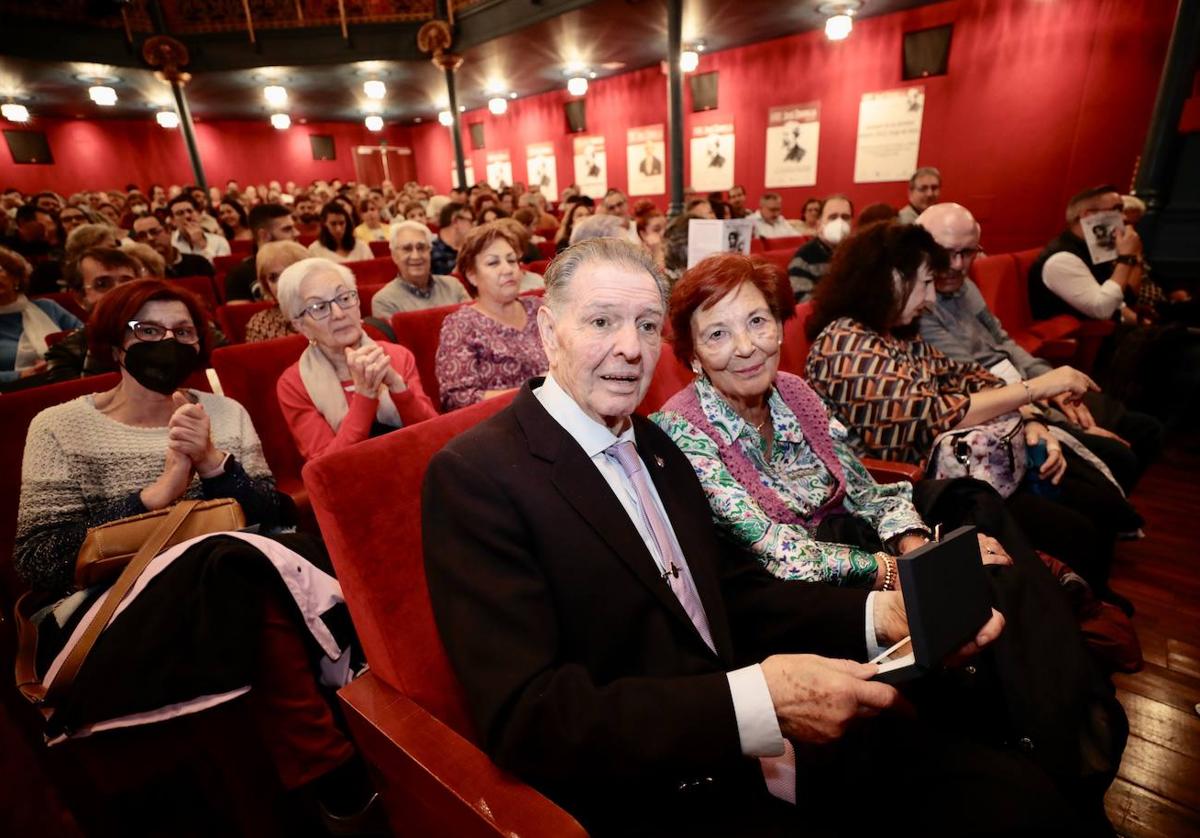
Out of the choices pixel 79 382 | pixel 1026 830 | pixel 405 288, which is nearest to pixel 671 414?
pixel 1026 830

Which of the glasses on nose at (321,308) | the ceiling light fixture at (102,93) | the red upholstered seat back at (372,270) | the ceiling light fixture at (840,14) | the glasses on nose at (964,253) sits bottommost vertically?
the red upholstered seat back at (372,270)

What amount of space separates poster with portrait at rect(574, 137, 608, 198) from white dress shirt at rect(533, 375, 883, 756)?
12.8 m

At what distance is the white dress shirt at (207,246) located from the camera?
18.8 ft

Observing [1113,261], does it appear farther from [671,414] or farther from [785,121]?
[785,121]

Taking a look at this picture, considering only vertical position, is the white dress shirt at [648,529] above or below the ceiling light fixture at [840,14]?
below

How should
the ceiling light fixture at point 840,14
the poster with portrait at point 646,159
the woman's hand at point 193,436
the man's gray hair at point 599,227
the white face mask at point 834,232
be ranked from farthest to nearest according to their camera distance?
the poster with portrait at point 646,159, the ceiling light fixture at point 840,14, the white face mask at point 834,232, the man's gray hair at point 599,227, the woman's hand at point 193,436

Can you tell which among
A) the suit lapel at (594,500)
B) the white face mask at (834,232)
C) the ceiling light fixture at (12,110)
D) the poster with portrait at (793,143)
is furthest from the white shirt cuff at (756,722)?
the ceiling light fixture at (12,110)

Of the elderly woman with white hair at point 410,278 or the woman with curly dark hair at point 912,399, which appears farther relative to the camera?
the elderly woman with white hair at point 410,278

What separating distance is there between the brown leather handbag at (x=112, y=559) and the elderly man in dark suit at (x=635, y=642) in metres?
0.81

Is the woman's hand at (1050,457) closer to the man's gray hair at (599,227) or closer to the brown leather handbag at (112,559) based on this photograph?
the brown leather handbag at (112,559)

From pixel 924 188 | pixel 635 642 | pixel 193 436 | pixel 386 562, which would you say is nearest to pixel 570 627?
pixel 635 642

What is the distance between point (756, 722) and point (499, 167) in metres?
17.4

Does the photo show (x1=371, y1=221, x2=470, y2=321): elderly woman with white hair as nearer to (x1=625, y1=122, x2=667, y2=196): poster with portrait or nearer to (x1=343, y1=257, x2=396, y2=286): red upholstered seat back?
(x1=343, y1=257, x2=396, y2=286): red upholstered seat back

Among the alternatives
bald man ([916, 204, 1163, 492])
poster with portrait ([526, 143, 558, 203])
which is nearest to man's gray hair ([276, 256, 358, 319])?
bald man ([916, 204, 1163, 492])
